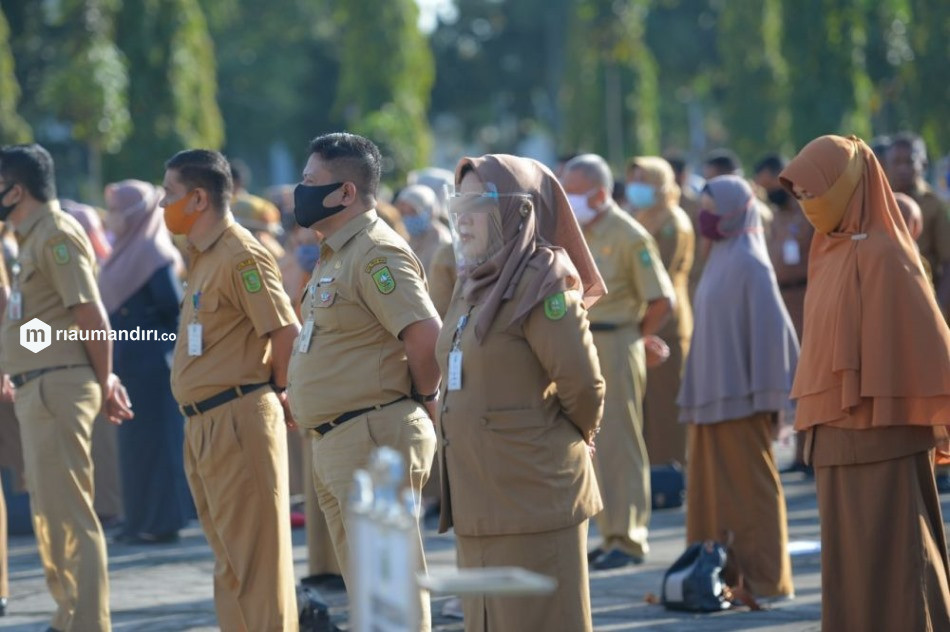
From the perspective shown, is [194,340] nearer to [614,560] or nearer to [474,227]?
[474,227]

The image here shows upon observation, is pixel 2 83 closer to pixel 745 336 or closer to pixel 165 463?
pixel 165 463

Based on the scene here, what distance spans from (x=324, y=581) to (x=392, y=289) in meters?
3.48

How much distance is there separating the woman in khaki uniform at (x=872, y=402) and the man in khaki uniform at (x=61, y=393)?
3.23 m

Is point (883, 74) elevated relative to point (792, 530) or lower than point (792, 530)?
elevated

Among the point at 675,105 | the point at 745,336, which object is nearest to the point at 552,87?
the point at 675,105

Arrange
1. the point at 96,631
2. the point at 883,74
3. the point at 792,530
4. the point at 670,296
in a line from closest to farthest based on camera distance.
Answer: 1. the point at 96,631
2. the point at 670,296
3. the point at 792,530
4. the point at 883,74

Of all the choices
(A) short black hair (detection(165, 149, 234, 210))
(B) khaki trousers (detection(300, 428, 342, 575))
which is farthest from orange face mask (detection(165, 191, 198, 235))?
(B) khaki trousers (detection(300, 428, 342, 575))

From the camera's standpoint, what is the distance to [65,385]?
7.61 m

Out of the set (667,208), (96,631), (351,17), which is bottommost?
(96,631)

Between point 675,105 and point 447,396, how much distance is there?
64.2 meters

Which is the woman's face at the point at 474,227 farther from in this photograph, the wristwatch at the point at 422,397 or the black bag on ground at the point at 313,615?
the black bag on ground at the point at 313,615

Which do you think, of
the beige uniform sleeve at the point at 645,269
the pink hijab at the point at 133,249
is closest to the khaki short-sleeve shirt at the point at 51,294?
the pink hijab at the point at 133,249

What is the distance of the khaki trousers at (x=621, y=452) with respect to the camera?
377 inches

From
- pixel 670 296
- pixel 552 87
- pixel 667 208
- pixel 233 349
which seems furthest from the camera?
pixel 552 87
